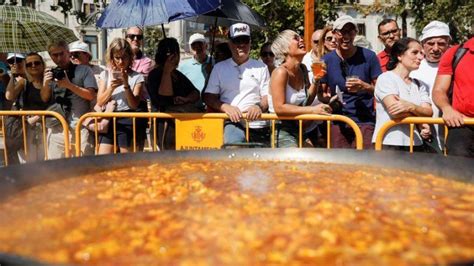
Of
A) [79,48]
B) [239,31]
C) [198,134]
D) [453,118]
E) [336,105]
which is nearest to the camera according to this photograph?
[453,118]

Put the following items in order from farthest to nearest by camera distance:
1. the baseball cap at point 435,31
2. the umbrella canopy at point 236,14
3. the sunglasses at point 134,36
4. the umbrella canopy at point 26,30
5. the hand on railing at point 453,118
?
the umbrella canopy at point 26,30 < the sunglasses at point 134,36 < the umbrella canopy at point 236,14 < the baseball cap at point 435,31 < the hand on railing at point 453,118

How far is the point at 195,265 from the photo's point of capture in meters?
1.61

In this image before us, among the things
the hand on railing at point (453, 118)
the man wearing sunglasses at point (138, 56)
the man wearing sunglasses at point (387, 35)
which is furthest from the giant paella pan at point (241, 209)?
the man wearing sunglasses at point (138, 56)

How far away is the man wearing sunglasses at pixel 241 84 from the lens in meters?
5.48

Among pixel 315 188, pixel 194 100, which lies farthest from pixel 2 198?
pixel 194 100

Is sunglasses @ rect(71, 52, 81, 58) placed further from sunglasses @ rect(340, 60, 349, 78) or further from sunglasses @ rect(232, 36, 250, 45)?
sunglasses @ rect(340, 60, 349, 78)

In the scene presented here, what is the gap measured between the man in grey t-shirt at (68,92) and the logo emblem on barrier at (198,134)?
171cm

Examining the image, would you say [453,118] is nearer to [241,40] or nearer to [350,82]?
[350,82]

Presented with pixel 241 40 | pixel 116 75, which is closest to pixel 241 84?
pixel 241 40

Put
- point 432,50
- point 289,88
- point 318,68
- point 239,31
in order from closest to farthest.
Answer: point 318,68, point 289,88, point 239,31, point 432,50

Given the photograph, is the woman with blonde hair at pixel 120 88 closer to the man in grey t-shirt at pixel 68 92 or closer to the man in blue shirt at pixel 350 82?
the man in grey t-shirt at pixel 68 92

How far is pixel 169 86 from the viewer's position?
583 centimetres

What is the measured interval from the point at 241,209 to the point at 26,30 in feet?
22.9

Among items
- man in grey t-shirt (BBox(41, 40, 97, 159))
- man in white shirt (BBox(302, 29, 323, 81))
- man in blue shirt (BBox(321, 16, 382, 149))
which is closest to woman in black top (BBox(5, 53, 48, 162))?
man in grey t-shirt (BBox(41, 40, 97, 159))
